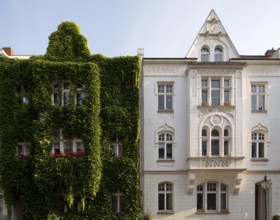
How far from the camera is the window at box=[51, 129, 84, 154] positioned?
2111cm

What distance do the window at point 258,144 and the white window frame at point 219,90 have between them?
340cm

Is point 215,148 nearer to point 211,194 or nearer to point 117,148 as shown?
point 211,194

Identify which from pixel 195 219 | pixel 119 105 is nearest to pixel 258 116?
pixel 195 219

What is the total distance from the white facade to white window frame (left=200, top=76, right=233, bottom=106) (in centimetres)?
7

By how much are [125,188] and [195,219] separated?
230 inches

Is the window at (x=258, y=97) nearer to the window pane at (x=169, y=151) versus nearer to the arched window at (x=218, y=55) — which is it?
the arched window at (x=218, y=55)

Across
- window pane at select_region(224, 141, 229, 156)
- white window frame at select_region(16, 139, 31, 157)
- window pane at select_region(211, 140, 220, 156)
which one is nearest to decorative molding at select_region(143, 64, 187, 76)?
window pane at select_region(211, 140, 220, 156)

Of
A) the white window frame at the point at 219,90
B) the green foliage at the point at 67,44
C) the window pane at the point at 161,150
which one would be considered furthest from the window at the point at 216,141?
the green foliage at the point at 67,44

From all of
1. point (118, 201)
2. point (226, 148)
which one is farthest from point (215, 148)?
point (118, 201)

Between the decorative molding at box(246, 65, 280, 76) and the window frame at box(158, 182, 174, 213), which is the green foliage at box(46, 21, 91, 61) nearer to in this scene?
the window frame at box(158, 182, 174, 213)

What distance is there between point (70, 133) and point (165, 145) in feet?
23.8

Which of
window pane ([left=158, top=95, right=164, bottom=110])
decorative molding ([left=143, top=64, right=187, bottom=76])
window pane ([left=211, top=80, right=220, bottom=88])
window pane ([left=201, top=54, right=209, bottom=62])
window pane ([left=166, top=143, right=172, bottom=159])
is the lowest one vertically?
window pane ([left=166, top=143, right=172, bottom=159])

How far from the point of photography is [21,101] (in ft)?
71.9

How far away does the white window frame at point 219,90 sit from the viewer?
2288 centimetres
